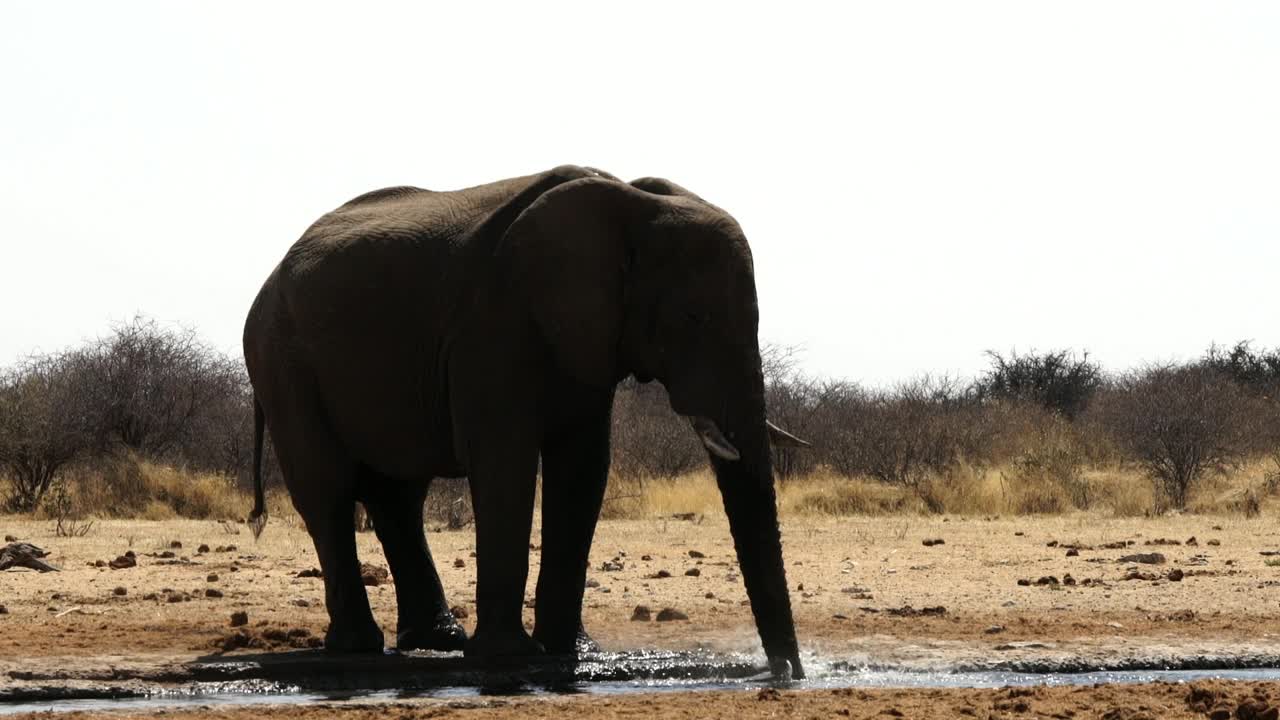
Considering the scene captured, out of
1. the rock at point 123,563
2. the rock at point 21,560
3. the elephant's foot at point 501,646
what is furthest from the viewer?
the rock at point 123,563

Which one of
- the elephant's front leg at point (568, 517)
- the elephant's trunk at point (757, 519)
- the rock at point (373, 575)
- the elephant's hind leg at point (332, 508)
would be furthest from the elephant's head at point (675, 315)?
the rock at point (373, 575)

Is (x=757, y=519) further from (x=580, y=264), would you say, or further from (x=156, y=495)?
(x=156, y=495)

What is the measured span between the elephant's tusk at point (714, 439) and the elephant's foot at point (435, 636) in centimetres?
252

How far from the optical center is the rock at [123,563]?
49.4 feet

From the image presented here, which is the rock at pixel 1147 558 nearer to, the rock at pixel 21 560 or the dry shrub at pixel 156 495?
the rock at pixel 21 560

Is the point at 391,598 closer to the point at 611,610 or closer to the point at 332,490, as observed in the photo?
the point at 611,610

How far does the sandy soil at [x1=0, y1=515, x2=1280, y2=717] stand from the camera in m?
10.3

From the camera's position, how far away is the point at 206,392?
98.2 ft

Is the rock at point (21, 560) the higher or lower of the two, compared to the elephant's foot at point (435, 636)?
higher

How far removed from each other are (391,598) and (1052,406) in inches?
1215

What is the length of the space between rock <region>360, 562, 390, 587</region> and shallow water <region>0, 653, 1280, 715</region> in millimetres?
3738

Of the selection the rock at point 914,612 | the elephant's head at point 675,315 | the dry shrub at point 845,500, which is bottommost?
the rock at point 914,612

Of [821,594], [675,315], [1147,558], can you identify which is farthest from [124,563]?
[1147,558]

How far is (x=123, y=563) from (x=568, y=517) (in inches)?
248
